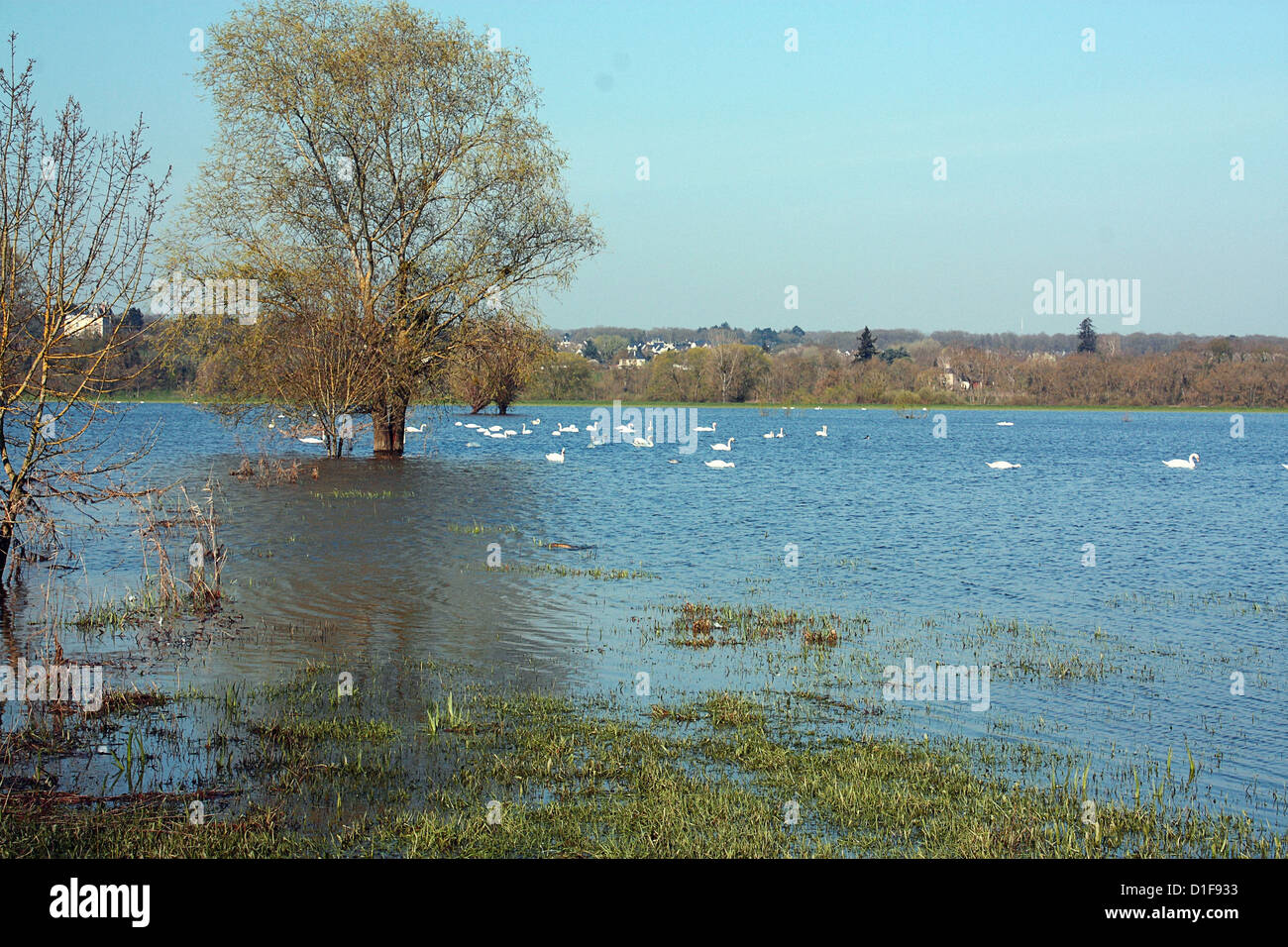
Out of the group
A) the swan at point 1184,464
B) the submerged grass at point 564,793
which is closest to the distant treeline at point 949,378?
the swan at point 1184,464

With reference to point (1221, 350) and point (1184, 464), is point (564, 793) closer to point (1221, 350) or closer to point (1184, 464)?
point (1184, 464)

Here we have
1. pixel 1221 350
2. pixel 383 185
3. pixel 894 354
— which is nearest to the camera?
pixel 383 185

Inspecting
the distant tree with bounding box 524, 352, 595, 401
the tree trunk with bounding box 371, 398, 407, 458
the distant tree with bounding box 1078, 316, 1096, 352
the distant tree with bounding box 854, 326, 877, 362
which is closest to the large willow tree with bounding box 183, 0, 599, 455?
the tree trunk with bounding box 371, 398, 407, 458

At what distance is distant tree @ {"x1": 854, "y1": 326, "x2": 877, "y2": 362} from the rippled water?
411 feet

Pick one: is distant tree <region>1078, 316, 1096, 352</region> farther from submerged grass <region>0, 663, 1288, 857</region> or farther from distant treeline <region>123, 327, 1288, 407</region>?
submerged grass <region>0, 663, 1288, 857</region>

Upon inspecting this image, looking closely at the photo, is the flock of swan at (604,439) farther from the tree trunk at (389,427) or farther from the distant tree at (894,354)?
the distant tree at (894,354)

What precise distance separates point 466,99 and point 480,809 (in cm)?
3420

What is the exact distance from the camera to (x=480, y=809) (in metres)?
6.90

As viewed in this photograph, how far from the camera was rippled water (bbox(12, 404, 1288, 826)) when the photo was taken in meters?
10.8

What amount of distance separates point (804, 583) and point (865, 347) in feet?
500

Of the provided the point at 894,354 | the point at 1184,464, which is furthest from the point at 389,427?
the point at 894,354

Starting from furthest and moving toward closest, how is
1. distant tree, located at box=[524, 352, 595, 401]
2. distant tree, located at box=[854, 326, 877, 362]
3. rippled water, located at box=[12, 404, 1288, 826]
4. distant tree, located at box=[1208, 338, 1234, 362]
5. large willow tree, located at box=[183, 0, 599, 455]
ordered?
1. distant tree, located at box=[854, 326, 877, 362]
2. distant tree, located at box=[1208, 338, 1234, 362]
3. distant tree, located at box=[524, 352, 595, 401]
4. large willow tree, located at box=[183, 0, 599, 455]
5. rippled water, located at box=[12, 404, 1288, 826]

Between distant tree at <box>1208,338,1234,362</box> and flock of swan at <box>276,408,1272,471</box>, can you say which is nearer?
flock of swan at <box>276,408,1272,471</box>

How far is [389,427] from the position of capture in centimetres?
4038
